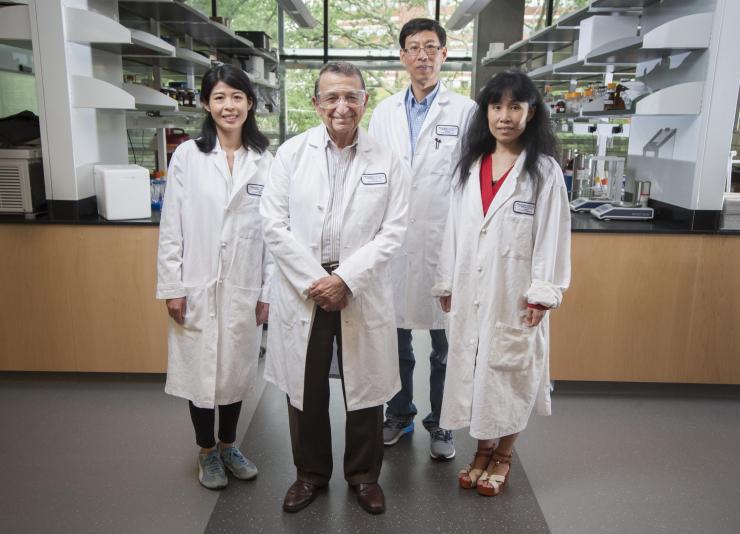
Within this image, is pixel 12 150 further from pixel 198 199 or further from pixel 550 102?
pixel 550 102

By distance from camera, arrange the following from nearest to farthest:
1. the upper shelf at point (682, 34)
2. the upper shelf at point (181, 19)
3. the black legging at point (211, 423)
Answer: the black legging at point (211, 423) < the upper shelf at point (682, 34) < the upper shelf at point (181, 19)

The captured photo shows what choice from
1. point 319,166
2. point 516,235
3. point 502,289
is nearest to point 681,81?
point 516,235

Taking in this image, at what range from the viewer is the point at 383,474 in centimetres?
253

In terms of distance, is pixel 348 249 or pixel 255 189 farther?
pixel 255 189

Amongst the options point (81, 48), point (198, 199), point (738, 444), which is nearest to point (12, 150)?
point (81, 48)

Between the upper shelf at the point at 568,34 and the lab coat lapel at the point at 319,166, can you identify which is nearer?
the lab coat lapel at the point at 319,166

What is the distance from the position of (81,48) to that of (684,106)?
309cm

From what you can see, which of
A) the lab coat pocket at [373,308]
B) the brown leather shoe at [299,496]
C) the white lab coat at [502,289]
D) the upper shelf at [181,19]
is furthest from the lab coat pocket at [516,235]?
the upper shelf at [181,19]

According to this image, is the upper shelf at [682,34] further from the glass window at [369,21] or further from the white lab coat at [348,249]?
the glass window at [369,21]

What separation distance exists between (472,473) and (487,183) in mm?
1145

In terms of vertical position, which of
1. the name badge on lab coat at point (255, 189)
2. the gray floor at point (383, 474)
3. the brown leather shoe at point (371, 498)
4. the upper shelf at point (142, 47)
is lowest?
the gray floor at point (383, 474)

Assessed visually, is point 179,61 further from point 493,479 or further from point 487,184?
point 493,479

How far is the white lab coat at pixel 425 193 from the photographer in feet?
8.22

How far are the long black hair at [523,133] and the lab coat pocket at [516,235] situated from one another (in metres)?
0.16
